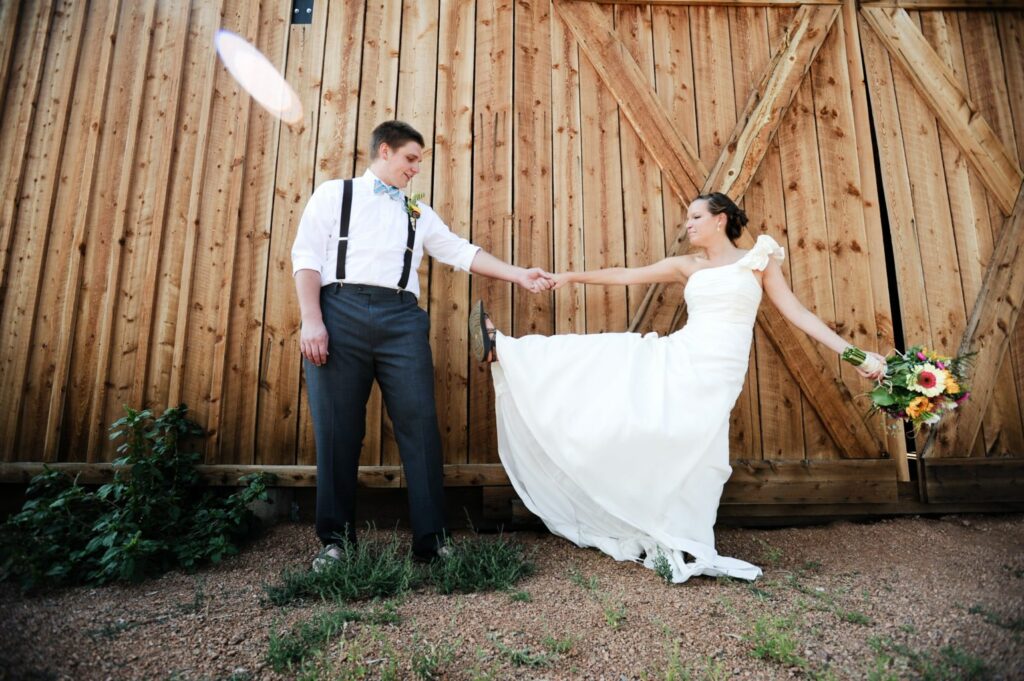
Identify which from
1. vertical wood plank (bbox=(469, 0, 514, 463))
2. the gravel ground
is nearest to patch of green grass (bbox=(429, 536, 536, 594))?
the gravel ground

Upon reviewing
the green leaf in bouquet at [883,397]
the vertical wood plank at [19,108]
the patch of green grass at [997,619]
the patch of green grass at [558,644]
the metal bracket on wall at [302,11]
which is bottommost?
the patch of green grass at [558,644]

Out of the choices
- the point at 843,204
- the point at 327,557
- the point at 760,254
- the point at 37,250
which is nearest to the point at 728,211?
Answer: the point at 760,254

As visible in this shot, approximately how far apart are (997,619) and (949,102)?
138 inches

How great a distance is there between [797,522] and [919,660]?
189 centimetres

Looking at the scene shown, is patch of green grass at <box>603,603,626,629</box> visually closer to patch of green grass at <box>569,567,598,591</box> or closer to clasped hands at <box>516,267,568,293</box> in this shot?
patch of green grass at <box>569,567,598,591</box>

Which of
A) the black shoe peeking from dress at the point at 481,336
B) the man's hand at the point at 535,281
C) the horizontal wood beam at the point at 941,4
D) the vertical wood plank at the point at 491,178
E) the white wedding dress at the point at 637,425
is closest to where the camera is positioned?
the white wedding dress at the point at 637,425

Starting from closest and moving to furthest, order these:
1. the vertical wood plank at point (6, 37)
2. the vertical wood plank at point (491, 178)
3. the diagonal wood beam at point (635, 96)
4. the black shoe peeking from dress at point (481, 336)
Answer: the black shoe peeking from dress at point (481, 336) < the vertical wood plank at point (491, 178) < the diagonal wood beam at point (635, 96) < the vertical wood plank at point (6, 37)

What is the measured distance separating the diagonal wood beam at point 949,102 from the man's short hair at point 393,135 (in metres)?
3.42

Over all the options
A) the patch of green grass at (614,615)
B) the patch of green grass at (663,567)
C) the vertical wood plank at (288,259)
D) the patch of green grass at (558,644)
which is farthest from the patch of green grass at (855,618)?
the vertical wood plank at (288,259)

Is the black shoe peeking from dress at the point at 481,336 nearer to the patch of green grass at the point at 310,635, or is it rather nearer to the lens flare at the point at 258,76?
the patch of green grass at the point at 310,635

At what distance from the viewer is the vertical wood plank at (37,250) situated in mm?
3639

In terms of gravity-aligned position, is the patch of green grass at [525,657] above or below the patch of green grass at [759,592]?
below

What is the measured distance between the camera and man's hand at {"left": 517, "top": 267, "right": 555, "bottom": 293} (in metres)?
3.36

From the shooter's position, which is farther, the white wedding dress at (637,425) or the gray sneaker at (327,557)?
the white wedding dress at (637,425)
